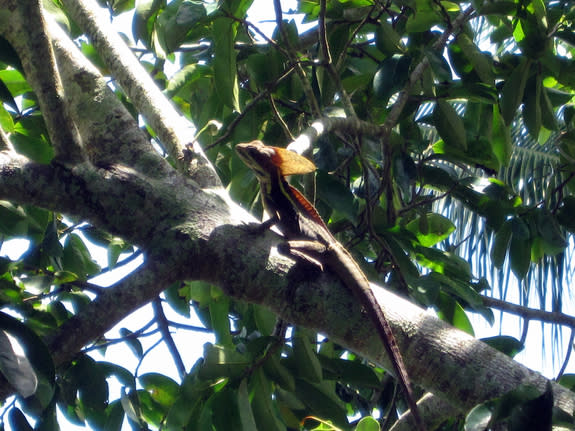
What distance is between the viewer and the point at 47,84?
90.0 inches

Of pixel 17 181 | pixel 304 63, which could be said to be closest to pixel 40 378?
pixel 17 181

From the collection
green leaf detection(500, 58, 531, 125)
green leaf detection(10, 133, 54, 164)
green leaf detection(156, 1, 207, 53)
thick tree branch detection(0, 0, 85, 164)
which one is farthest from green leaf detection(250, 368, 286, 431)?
green leaf detection(500, 58, 531, 125)

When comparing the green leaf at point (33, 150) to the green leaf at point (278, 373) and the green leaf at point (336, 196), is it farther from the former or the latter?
the green leaf at point (278, 373)

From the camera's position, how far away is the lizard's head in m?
2.88

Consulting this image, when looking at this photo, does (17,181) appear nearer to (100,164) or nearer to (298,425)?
(100,164)

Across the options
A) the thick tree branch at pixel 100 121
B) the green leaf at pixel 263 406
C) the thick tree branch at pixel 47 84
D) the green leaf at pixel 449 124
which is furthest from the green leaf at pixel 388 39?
the green leaf at pixel 263 406

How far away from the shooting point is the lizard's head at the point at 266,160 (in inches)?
113

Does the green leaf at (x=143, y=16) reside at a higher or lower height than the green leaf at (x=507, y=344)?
higher

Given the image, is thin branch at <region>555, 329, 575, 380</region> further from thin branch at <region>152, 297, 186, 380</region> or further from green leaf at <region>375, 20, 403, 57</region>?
thin branch at <region>152, 297, 186, 380</region>

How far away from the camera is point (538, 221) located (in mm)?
3240

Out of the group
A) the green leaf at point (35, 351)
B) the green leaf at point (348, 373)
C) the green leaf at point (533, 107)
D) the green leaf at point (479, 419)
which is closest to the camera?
the green leaf at point (479, 419)

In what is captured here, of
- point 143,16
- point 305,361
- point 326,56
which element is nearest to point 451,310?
point 305,361

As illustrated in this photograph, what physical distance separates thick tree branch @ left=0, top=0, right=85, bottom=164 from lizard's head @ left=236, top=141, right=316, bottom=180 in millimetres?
843

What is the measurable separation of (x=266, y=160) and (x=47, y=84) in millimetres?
1006
